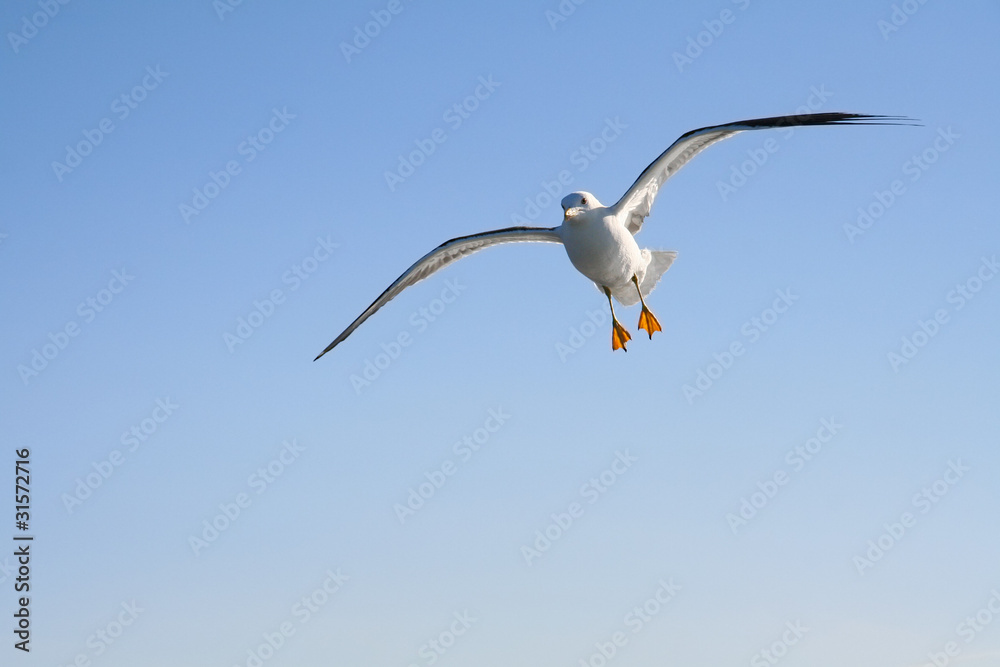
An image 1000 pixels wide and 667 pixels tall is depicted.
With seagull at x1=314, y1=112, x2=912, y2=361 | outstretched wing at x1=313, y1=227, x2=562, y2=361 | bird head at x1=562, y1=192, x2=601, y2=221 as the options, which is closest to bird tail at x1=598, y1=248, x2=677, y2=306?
seagull at x1=314, y1=112, x2=912, y2=361

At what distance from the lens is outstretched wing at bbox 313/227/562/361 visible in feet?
57.5

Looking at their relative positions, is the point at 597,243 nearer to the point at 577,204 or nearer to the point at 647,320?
the point at 577,204

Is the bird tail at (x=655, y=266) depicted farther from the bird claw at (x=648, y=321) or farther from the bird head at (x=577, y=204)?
the bird head at (x=577, y=204)

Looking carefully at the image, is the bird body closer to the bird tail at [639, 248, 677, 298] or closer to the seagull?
the seagull

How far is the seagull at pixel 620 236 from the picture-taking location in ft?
52.3

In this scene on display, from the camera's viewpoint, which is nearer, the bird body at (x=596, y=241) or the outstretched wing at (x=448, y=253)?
the bird body at (x=596, y=241)

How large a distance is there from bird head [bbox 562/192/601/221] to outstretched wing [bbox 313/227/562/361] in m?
0.81

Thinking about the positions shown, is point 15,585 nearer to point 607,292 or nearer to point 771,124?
point 607,292

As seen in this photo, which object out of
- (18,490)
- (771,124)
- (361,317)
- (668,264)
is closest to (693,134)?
(771,124)

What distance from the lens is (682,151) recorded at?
54.1ft

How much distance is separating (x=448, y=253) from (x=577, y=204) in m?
3.00

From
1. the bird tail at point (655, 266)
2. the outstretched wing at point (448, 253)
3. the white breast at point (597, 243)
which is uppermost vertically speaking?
the bird tail at point (655, 266)

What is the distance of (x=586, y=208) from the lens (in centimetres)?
1639

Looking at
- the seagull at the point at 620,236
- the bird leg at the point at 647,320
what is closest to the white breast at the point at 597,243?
the seagull at the point at 620,236
